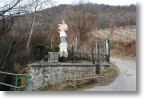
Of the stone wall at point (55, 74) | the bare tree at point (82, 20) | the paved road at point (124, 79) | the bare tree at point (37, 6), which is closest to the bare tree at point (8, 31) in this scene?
the bare tree at point (37, 6)

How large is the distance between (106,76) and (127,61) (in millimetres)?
339

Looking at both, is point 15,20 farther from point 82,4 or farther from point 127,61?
point 127,61

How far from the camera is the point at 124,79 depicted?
533 cm

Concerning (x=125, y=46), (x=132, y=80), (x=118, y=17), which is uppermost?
(x=118, y=17)

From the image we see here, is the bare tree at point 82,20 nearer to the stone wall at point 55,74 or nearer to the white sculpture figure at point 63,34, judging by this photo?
the white sculpture figure at point 63,34

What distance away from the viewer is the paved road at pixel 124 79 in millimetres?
5241

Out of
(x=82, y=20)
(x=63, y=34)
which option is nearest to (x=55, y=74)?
(x=63, y=34)

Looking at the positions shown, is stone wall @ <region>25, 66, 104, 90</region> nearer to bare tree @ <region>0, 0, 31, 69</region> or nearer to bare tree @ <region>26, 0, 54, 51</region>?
bare tree @ <region>0, 0, 31, 69</region>

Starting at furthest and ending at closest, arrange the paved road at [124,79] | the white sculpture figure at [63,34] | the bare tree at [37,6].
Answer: the bare tree at [37,6] → the white sculpture figure at [63,34] → the paved road at [124,79]

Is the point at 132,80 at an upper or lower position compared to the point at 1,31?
lower

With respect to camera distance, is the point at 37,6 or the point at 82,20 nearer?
the point at 82,20

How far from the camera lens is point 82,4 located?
5398 mm

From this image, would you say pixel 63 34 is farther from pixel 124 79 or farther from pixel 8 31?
pixel 124 79

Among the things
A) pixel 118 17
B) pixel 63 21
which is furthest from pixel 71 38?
pixel 118 17
